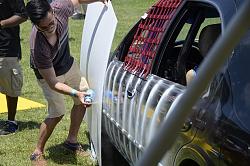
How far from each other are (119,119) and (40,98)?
3.66 m

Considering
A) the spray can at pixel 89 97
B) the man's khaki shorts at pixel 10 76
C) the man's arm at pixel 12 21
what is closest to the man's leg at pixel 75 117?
the spray can at pixel 89 97

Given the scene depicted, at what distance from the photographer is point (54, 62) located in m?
4.75

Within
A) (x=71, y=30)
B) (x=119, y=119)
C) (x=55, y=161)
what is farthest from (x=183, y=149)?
(x=71, y=30)

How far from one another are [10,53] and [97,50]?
1.66 metres

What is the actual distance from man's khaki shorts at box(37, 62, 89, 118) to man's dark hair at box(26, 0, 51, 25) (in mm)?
830

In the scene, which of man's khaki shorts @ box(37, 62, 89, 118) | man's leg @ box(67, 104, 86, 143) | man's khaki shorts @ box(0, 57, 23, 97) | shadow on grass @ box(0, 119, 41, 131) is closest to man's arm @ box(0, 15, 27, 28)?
man's khaki shorts @ box(0, 57, 23, 97)

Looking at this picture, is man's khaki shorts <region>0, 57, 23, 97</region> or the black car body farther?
man's khaki shorts <region>0, 57, 23, 97</region>

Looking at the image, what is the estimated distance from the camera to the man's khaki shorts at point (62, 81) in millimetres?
4844

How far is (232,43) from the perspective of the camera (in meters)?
1.21

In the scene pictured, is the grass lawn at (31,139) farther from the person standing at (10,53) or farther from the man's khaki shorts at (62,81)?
the man's khaki shorts at (62,81)

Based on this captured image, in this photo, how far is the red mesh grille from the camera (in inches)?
145

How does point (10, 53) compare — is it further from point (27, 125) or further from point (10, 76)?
point (27, 125)

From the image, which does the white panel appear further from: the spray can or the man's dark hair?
the man's dark hair

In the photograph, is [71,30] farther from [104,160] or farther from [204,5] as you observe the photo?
[204,5]
